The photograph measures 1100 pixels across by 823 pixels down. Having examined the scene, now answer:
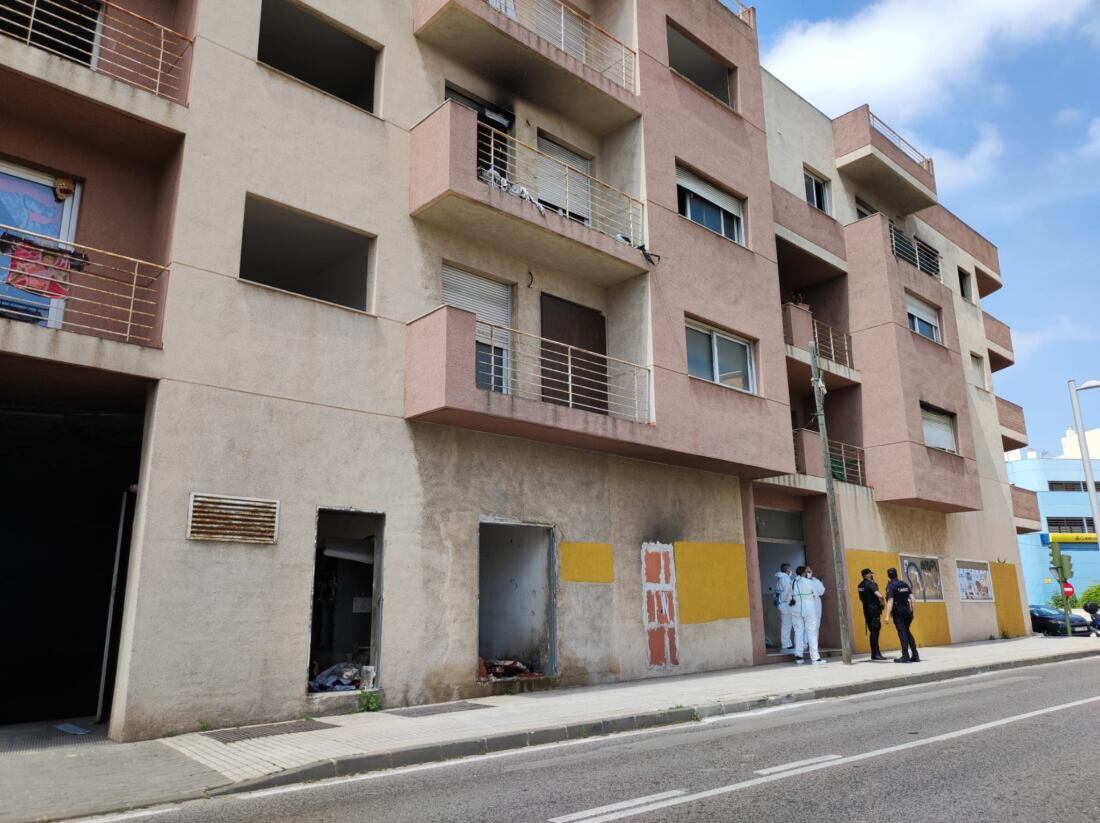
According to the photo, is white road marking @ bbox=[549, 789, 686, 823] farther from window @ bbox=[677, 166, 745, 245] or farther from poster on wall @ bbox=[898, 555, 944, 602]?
poster on wall @ bbox=[898, 555, 944, 602]

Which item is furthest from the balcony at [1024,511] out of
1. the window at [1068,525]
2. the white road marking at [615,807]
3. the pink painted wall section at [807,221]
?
the window at [1068,525]

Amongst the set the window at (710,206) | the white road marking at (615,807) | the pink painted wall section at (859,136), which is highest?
the pink painted wall section at (859,136)

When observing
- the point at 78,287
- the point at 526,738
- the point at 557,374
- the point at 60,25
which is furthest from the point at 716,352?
the point at 60,25

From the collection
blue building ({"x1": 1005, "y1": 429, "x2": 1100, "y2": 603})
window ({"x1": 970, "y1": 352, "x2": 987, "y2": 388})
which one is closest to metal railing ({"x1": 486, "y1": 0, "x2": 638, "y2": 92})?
window ({"x1": 970, "y1": 352, "x2": 987, "y2": 388})

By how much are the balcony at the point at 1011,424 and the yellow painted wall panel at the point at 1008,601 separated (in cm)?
518

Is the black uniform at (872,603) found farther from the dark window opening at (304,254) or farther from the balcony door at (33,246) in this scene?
the balcony door at (33,246)

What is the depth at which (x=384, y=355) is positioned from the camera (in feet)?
38.7

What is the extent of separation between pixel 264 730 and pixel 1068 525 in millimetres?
68240

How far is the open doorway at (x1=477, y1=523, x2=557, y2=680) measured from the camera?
1293cm

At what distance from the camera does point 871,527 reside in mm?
21141

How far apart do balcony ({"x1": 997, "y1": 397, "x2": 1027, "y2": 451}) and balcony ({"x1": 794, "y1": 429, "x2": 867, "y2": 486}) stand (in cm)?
1031

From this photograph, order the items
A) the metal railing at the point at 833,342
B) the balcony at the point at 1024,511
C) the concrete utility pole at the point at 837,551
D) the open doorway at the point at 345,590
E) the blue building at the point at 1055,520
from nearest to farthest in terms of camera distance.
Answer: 1. the open doorway at the point at 345,590
2. the concrete utility pole at the point at 837,551
3. the metal railing at the point at 833,342
4. the balcony at the point at 1024,511
5. the blue building at the point at 1055,520

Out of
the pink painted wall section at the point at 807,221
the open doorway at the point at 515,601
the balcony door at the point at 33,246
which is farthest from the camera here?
the pink painted wall section at the point at 807,221

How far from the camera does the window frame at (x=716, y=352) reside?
1574 cm
